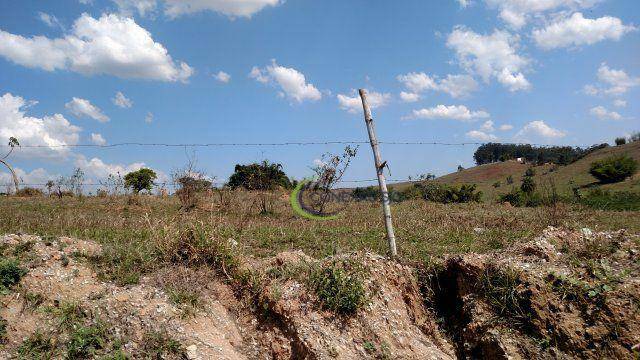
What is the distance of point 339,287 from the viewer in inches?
203

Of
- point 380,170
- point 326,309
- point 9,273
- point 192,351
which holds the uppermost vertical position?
point 380,170

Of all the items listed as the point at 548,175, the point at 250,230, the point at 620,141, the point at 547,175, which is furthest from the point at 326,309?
the point at 620,141

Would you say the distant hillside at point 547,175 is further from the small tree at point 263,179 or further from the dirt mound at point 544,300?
the dirt mound at point 544,300

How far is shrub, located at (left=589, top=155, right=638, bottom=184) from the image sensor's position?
2931 centimetres

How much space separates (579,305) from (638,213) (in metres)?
12.0

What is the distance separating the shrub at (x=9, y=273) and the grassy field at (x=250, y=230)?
2.79 ft

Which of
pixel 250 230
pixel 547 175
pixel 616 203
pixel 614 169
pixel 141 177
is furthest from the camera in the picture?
pixel 547 175

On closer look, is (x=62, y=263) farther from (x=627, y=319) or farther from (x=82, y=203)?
(x=82, y=203)

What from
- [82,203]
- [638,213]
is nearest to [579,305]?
[638,213]

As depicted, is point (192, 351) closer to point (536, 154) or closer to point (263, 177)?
point (263, 177)

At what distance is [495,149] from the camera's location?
6994cm

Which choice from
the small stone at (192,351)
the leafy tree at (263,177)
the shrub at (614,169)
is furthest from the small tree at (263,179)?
the shrub at (614,169)

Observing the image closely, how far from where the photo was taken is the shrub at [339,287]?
5.06m

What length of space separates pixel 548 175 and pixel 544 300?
118ft
